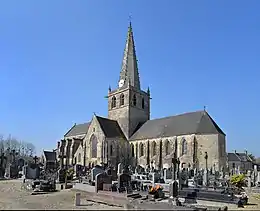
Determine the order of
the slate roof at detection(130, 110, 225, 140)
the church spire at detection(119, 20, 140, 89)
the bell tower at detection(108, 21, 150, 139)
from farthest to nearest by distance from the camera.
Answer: the church spire at detection(119, 20, 140, 89) < the bell tower at detection(108, 21, 150, 139) < the slate roof at detection(130, 110, 225, 140)

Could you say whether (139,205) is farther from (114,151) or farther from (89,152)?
(89,152)

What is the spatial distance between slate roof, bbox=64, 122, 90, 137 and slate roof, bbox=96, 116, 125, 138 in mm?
12565

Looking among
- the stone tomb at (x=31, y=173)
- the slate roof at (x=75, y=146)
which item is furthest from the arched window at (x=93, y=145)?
the stone tomb at (x=31, y=173)

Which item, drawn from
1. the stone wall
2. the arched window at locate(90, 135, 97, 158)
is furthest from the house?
the arched window at locate(90, 135, 97, 158)

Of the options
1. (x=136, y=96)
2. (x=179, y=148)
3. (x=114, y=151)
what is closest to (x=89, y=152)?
(x=114, y=151)

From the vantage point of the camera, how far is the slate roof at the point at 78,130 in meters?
63.0

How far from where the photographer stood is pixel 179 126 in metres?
43.0

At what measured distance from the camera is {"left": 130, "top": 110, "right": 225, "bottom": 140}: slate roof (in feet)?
129

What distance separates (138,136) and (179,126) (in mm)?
7988

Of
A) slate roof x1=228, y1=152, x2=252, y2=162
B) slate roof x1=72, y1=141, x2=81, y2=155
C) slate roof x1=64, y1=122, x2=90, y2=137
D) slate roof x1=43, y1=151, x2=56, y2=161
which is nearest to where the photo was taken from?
slate roof x1=72, y1=141, x2=81, y2=155

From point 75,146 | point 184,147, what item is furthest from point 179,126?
point 75,146

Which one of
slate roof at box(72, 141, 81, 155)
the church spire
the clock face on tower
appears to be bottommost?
slate roof at box(72, 141, 81, 155)

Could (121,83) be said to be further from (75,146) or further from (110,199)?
(110,199)

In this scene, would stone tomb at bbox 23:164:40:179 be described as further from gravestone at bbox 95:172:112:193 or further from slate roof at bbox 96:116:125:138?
slate roof at bbox 96:116:125:138
